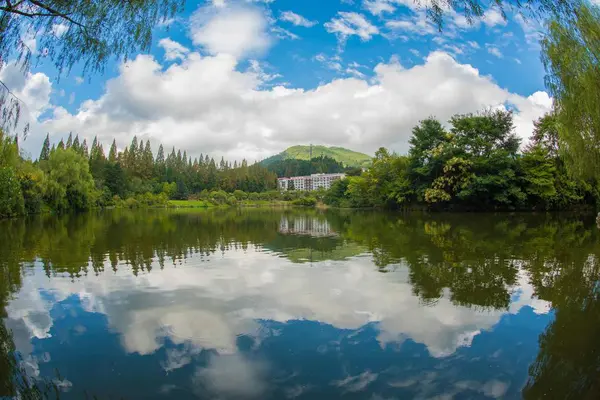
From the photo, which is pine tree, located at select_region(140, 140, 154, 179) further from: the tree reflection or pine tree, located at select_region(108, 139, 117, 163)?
the tree reflection

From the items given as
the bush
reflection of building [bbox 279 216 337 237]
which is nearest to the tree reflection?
reflection of building [bbox 279 216 337 237]

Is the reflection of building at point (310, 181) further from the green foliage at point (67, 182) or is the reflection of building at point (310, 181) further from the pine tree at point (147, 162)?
the green foliage at point (67, 182)

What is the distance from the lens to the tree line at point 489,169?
128ft

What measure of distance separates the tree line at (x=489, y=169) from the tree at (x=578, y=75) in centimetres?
2909

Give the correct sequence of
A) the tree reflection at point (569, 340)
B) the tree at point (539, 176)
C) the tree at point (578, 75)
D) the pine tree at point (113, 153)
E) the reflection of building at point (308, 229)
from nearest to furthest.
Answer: the tree reflection at point (569, 340) < the tree at point (578, 75) < the reflection of building at point (308, 229) < the tree at point (539, 176) < the pine tree at point (113, 153)

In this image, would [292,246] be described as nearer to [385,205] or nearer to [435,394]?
[435,394]

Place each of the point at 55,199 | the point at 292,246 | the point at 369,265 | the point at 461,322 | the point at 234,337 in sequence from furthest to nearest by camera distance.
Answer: the point at 55,199
the point at 292,246
the point at 369,265
the point at 461,322
the point at 234,337

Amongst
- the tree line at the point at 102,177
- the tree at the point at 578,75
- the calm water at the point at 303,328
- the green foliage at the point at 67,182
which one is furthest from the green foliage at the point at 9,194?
the tree at the point at 578,75

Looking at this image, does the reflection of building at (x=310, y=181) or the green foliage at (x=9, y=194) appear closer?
the green foliage at (x=9, y=194)

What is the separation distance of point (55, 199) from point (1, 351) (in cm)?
4544

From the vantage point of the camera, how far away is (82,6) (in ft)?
15.9

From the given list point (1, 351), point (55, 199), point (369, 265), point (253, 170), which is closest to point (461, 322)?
point (369, 265)

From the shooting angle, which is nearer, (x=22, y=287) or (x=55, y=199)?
(x=22, y=287)

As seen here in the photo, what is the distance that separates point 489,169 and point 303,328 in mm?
40351
